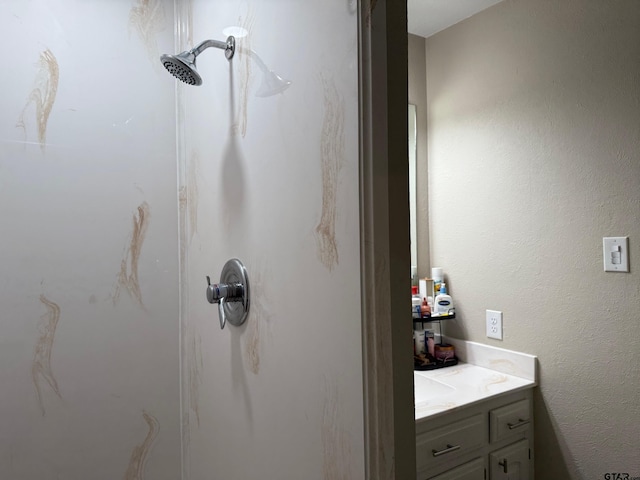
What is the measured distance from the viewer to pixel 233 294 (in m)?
1.04

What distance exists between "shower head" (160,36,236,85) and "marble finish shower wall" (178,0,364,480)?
0.13 ft

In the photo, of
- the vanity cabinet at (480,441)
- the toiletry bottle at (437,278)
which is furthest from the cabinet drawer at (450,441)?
the toiletry bottle at (437,278)

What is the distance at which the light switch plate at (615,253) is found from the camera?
4.76 ft

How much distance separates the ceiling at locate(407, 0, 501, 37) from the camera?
6.09 ft

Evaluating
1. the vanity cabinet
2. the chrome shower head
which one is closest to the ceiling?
the chrome shower head

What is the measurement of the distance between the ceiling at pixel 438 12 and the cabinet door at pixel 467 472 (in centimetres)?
178

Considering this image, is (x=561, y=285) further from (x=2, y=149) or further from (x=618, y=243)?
(x=2, y=149)

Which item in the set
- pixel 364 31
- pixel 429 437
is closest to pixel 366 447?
pixel 364 31

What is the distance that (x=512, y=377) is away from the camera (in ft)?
5.79

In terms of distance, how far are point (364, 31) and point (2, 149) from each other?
993 millimetres

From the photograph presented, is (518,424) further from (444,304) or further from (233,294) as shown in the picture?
(233,294)

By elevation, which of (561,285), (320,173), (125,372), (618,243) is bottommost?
(125,372)

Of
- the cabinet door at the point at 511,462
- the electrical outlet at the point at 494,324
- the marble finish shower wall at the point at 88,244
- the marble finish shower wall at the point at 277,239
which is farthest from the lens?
the electrical outlet at the point at 494,324

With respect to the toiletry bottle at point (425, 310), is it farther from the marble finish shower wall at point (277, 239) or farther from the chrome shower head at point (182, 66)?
the chrome shower head at point (182, 66)
